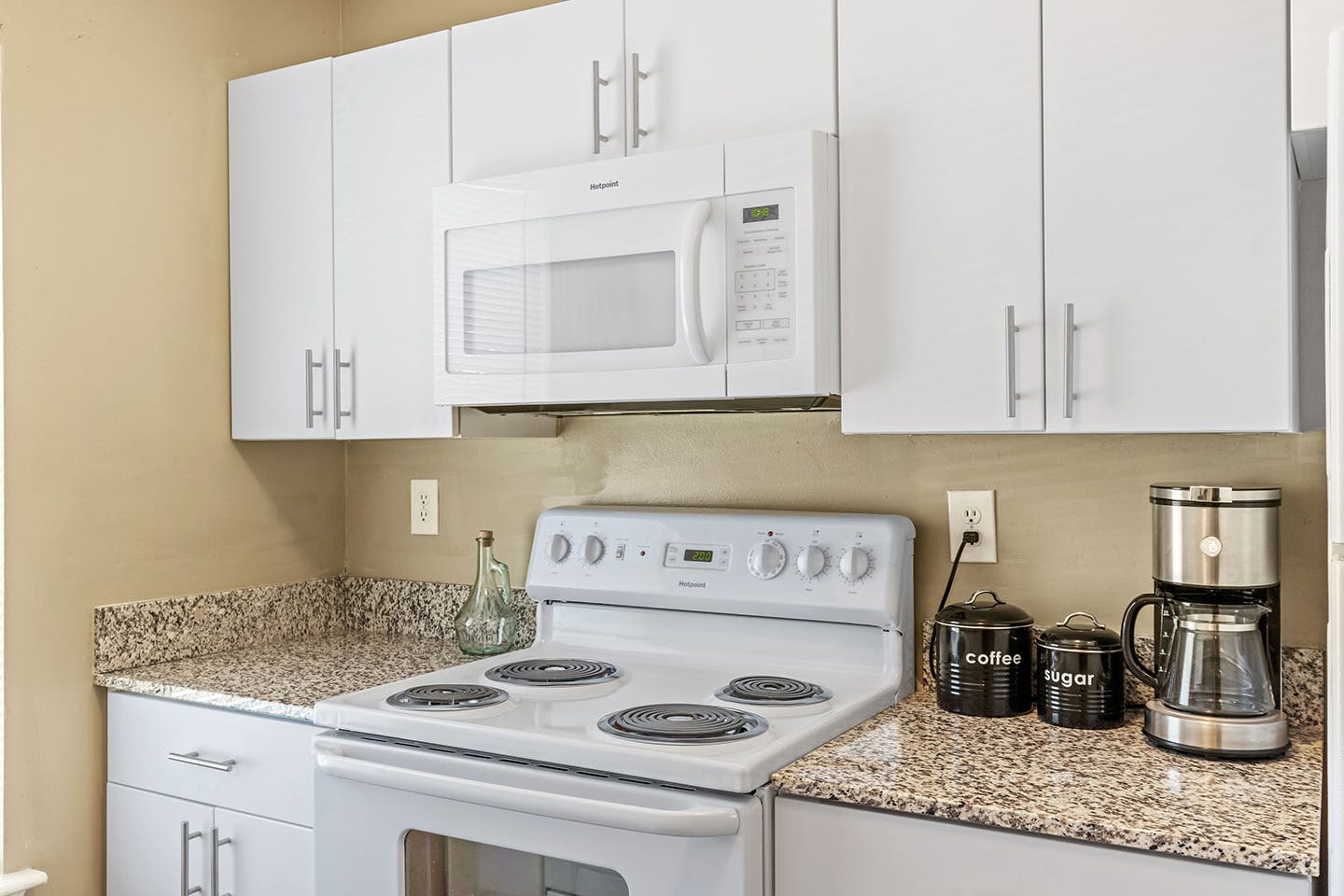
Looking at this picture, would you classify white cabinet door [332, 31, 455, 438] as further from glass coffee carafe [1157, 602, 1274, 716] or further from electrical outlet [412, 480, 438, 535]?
glass coffee carafe [1157, 602, 1274, 716]

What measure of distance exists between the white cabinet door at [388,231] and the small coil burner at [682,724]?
0.71 metres

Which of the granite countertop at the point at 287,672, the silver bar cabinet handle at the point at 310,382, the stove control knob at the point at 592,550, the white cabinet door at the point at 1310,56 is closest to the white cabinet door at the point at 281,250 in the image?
the silver bar cabinet handle at the point at 310,382

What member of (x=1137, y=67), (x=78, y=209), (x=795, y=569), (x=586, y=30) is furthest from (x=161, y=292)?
(x=1137, y=67)

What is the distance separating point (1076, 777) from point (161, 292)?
1.87m

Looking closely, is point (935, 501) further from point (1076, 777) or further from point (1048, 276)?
point (1076, 777)

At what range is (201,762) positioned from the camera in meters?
1.92

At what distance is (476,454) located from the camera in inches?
97.0

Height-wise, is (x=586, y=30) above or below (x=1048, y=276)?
above

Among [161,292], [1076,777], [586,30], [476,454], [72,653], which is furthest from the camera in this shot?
[476,454]

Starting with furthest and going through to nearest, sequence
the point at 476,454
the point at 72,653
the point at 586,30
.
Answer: the point at 476,454 < the point at 72,653 < the point at 586,30

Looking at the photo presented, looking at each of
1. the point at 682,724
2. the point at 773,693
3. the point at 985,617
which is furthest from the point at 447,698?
the point at 985,617

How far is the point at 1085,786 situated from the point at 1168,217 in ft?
2.47

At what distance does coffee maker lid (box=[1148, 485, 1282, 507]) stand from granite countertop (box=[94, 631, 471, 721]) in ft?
4.31

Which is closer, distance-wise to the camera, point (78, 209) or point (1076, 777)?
point (1076, 777)
